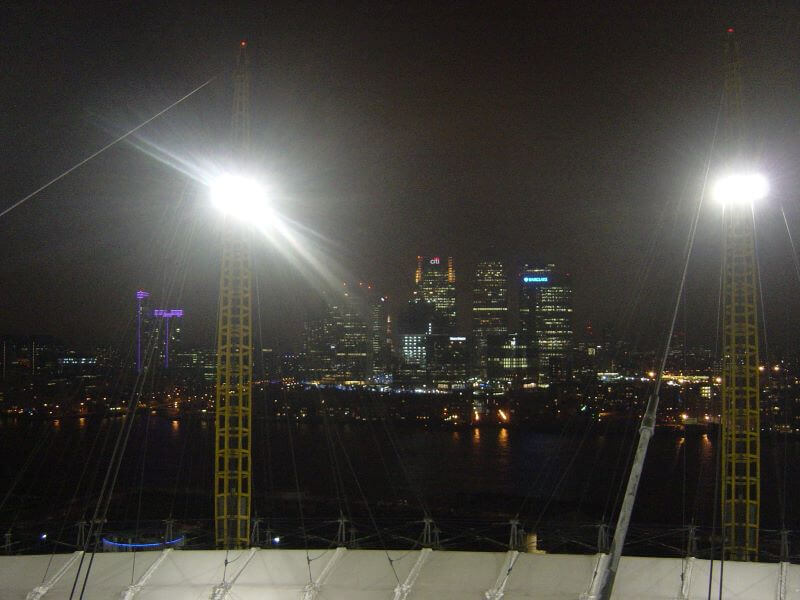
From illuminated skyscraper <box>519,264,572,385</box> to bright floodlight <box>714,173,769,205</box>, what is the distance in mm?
32789

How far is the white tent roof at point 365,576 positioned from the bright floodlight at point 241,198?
2.04 meters

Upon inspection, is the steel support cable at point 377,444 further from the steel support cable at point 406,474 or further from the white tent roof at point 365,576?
the white tent roof at point 365,576

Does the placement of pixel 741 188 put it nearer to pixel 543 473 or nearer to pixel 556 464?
pixel 543 473

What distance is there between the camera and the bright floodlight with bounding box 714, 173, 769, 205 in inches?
173

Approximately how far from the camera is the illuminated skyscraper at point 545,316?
3891 cm

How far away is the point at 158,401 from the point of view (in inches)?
1109

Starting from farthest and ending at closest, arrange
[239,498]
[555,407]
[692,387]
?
[555,407] < [692,387] < [239,498]

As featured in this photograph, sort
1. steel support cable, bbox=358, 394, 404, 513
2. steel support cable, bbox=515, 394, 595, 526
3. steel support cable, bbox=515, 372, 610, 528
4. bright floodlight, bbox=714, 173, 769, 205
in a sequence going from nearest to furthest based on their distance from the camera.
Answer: bright floodlight, bbox=714, 173, 769, 205 → steel support cable, bbox=515, 372, 610, 528 → steel support cable, bbox=515, 394, 595, 526 → steel support cable, bbox=358, 394, 404, 513

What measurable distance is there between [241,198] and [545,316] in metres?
39.0

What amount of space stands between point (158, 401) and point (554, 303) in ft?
78.2

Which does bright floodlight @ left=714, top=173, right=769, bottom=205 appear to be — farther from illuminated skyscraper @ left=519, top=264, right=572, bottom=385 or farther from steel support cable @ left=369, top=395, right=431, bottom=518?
illuminated skyscraper @ left=519, top=264, right=572, bottom=385

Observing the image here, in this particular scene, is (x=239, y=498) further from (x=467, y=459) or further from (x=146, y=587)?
(x=467, y=459)

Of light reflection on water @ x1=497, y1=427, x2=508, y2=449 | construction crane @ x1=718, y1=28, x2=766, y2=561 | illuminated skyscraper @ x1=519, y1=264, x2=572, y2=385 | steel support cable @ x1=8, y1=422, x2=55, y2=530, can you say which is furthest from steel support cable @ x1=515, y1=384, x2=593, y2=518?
illuminated skyscraper @ x1=519, y1=264, x2=572, y2=385

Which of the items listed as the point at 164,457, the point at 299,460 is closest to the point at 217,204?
the point at 299,460
